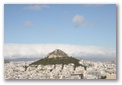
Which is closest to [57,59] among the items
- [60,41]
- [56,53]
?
[56,53]

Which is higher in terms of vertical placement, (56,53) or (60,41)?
(60,41)

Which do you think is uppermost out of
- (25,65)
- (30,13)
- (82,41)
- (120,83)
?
(30,13)

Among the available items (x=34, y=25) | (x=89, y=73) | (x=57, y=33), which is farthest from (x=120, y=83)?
(x=34, y=25)

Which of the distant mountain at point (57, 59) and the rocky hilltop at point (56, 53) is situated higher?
the rocky hilltop at point (56, 53)

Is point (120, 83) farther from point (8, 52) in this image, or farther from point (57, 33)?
point (8, 52)

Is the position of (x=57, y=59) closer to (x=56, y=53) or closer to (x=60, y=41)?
(x=56, y=53)

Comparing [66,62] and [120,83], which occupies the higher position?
[66,62]

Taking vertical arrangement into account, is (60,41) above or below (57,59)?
above

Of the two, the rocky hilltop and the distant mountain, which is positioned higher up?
the rocky hilltop
